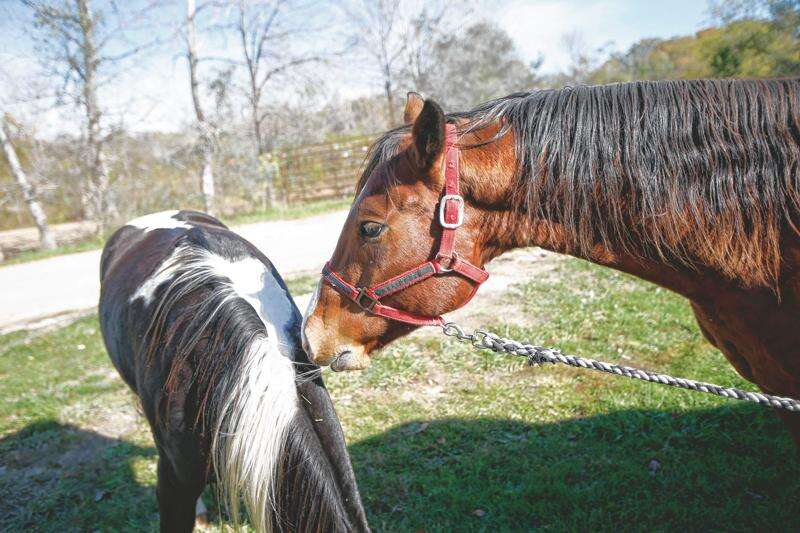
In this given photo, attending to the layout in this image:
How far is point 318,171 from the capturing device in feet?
60.0

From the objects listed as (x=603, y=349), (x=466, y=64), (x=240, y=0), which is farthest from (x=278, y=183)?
(x=603, y=349)

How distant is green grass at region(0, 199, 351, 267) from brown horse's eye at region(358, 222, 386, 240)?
1298cm

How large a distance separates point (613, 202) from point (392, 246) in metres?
0.73

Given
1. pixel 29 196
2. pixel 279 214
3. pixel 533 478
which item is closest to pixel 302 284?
pixel 533 478

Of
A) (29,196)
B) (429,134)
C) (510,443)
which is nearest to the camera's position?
(429,134)

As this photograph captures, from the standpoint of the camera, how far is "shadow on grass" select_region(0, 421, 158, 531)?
3.07 metres

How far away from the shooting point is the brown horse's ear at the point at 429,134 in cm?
143

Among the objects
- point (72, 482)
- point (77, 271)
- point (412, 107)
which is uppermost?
point (412, 107)

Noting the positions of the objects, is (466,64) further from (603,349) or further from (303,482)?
(303,482)

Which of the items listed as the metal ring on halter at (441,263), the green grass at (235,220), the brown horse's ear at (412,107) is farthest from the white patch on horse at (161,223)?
the green grass at (235,220)

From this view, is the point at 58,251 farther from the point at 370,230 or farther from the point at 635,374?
the point at 635,374

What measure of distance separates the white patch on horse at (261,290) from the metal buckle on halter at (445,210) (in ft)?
2.54

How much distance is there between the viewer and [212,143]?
49.9 ft

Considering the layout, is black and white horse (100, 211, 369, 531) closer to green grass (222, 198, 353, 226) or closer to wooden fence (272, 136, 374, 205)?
green grass (222, 198, 353, 226)
